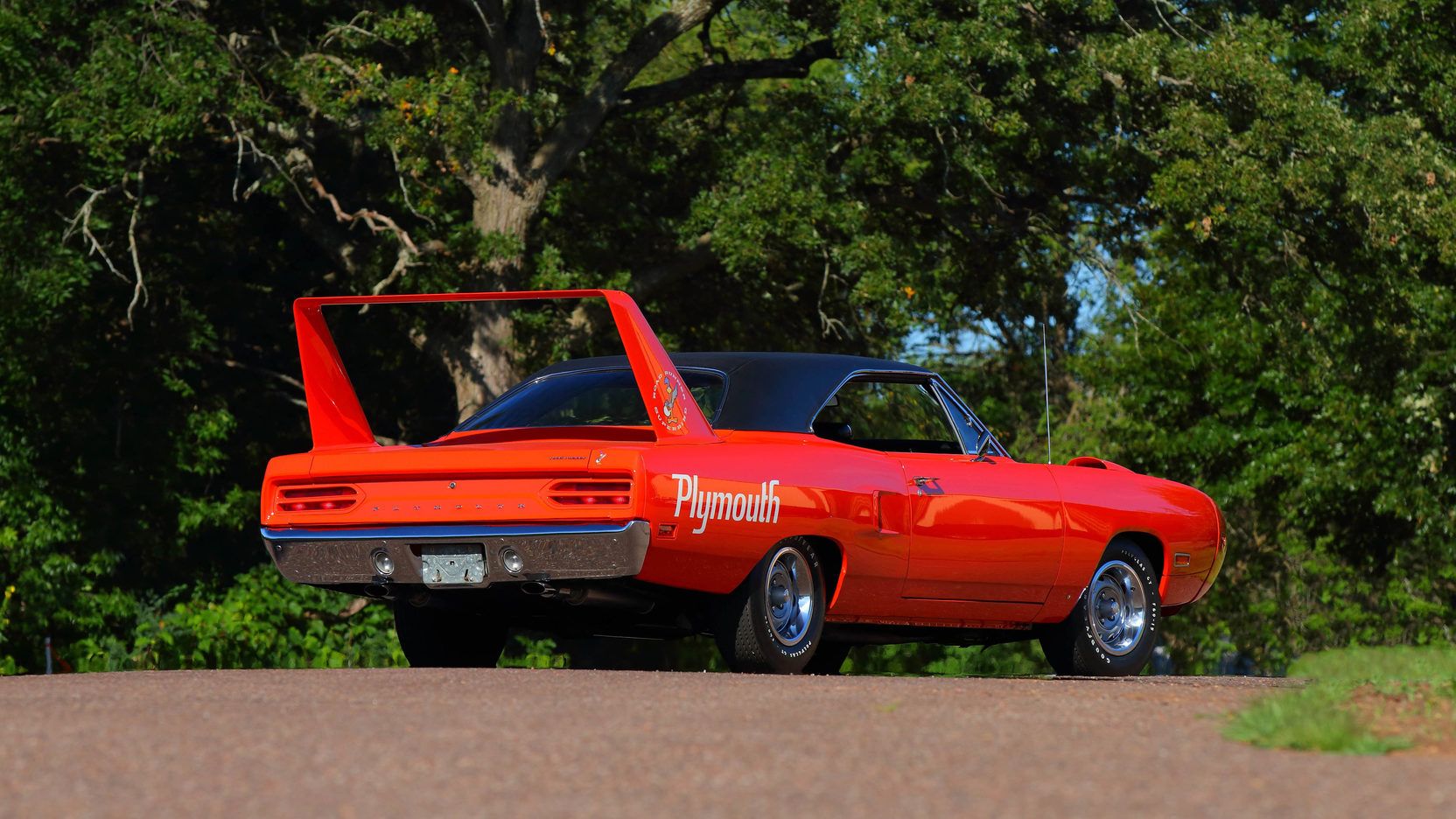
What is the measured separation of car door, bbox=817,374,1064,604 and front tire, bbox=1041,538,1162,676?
0.50 meters

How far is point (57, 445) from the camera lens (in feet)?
78.1

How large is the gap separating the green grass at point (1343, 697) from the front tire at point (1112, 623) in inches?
66.8

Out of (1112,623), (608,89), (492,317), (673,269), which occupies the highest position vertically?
(608,89)

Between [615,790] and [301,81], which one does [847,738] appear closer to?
[615,790]

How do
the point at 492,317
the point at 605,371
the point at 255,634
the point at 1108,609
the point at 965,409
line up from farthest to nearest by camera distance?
the point at 492,317
the point at 255,634
the point at 1108,609
the point at 965,409
the point at 605,371

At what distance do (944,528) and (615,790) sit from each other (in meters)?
4.88

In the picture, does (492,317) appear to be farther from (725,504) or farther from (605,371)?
(725,504)

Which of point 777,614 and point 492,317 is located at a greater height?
point 492,317

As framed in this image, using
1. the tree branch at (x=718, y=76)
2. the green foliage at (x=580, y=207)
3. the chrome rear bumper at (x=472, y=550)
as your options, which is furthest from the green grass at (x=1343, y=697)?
the tree branch at (x=718, y=76)

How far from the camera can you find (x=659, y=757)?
6.06 metres

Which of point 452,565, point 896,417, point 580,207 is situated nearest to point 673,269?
point 580,207

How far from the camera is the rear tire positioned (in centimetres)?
1048

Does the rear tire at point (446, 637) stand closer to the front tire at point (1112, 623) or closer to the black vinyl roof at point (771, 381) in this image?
the black vinyl roof at point (771, 381)

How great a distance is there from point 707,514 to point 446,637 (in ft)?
7.15
